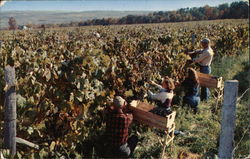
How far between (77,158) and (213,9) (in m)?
74.7

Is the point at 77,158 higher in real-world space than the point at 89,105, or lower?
lower

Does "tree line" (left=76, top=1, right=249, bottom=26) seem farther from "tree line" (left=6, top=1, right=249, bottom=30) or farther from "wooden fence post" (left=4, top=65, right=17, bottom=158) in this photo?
"wooden fence post" (left=4, top=65, right=17, bottom=158)

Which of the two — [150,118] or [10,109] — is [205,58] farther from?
[10,109]

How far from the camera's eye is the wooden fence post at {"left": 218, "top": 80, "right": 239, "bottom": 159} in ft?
7.70

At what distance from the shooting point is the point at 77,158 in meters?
4.27

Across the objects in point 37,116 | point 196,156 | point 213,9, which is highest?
point 213,9

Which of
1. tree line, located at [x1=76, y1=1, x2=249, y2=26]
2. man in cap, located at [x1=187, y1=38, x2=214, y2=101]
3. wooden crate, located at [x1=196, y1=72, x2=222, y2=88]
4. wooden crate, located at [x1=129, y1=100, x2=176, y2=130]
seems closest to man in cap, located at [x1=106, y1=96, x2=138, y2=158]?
wooden crate, located at [x1=129, y1=100, x2=176, y2=130]

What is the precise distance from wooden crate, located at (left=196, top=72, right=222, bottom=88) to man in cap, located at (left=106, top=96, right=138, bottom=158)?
2.99 metres

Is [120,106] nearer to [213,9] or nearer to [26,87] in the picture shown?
[26,87]

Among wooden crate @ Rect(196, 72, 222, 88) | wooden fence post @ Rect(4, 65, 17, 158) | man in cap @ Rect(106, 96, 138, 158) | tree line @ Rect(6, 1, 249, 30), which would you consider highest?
tree line @ Rect(6, 1, 249, 30)

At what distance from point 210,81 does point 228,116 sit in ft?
14.6

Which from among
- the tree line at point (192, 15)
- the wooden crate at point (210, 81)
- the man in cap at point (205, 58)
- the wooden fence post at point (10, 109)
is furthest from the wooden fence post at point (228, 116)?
the tree line at point (192, 15)

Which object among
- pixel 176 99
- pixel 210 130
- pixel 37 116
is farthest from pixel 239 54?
pixel 37 116

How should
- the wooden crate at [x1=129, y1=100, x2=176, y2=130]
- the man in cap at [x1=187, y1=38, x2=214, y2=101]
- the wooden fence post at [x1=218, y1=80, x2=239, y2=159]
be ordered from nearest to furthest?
the wooden fence post at [x1=218, y1=80, x2=239, y2=159], the wooden crate at [x1=129, y1=100, x2=176, y2=130], the man in cap at [x1=187, y1=38, x2=214, y2=101]
